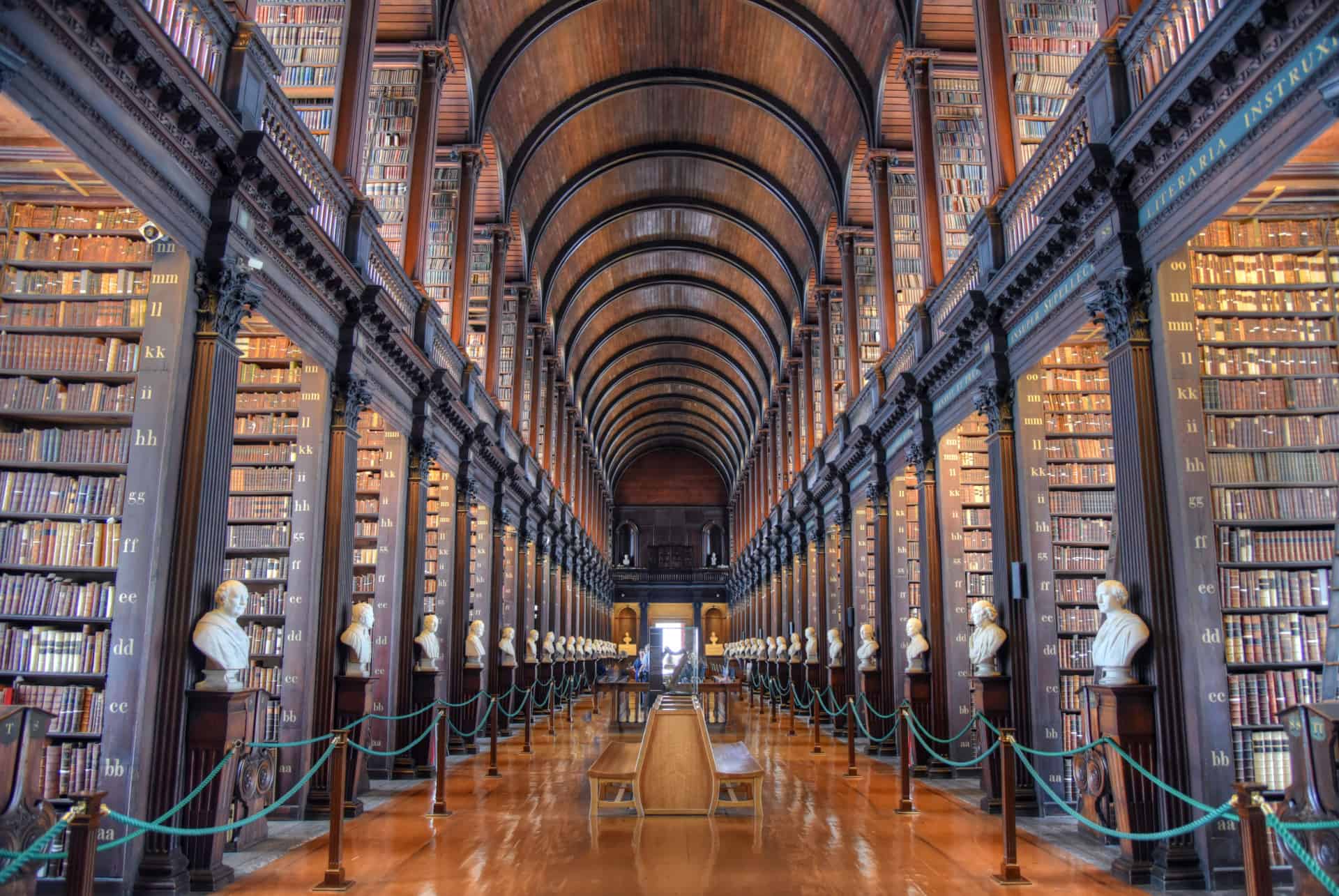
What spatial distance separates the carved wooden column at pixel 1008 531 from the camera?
7746 mm

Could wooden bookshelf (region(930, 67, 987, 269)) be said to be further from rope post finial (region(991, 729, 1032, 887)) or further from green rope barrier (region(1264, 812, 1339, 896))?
green rope barrier (region(1264, 812, 1339, 896))

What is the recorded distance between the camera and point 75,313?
6113 millimetres

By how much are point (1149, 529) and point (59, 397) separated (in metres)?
6.85

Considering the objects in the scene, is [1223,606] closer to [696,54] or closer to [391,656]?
[391,656]

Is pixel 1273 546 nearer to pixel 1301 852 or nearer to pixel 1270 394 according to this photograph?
pixel 1270 394

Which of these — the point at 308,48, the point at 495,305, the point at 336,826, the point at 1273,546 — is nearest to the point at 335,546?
the point at 336,826

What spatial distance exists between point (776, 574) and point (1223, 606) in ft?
61.0

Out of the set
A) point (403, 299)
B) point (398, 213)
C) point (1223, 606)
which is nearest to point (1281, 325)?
point (1223, 606)

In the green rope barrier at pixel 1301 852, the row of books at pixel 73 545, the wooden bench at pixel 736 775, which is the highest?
the row of books at pixel 73 545

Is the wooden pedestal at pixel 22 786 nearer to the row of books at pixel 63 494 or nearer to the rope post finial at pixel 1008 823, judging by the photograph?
the row of books at pixel 63 494

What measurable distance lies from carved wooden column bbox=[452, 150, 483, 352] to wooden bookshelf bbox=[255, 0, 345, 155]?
386 cm

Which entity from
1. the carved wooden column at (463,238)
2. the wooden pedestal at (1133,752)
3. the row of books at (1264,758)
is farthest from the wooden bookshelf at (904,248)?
the row of books at (1264,758)

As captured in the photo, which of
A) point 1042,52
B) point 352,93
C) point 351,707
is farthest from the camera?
point 1042,52

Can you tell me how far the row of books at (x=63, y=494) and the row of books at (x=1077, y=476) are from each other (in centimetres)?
717
